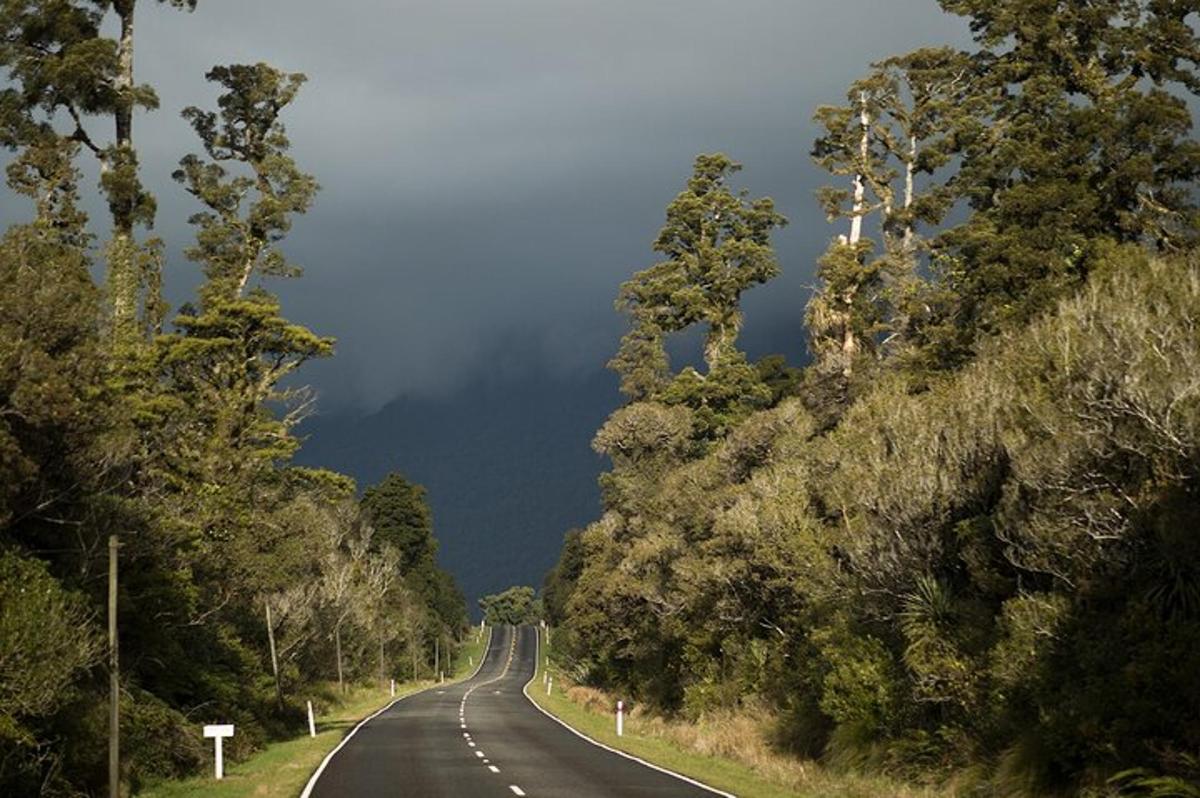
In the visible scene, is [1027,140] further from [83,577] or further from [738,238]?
[738,238]

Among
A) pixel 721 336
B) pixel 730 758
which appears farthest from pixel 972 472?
pixel 721 336

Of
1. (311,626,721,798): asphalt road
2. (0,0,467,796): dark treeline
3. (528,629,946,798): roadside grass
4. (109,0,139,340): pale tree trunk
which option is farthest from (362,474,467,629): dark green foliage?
(109,0,139,340): pale tree trunk

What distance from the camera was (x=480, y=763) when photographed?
2905cm

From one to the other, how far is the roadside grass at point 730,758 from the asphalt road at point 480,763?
0.98 metres

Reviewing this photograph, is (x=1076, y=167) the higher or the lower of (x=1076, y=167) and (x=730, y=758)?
the higher

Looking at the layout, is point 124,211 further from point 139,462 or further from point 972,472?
point 972,472

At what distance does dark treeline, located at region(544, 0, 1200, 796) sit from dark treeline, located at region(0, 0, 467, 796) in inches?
555

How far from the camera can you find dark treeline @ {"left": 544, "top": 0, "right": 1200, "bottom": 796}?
17250 mm

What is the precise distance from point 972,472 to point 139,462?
2239 centimetres

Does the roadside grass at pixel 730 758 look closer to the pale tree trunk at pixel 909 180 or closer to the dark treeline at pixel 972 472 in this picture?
the dark treeline at pixel 972 472

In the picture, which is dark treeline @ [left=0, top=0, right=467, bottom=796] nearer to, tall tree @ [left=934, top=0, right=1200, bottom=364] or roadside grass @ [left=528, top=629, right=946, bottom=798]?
roadside grass @ [left=528, top=629, right=946, bottom=798]

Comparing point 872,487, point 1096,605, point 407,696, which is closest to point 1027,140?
point 872,487

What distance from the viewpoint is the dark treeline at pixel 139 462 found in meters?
20.0

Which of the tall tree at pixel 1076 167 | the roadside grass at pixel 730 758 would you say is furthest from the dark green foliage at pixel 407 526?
the tall tree at pixel 1076 167
